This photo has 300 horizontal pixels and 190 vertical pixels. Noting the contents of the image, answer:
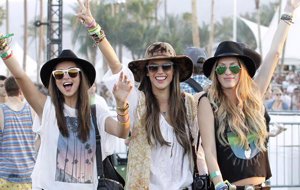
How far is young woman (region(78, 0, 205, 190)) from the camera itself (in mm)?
6246

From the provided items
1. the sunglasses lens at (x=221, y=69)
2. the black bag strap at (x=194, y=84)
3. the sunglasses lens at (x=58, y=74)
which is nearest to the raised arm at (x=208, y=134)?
the sunglasses lens at (x=221, y=69)

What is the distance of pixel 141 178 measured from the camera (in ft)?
20.5

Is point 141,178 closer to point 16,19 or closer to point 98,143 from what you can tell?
point 98,143

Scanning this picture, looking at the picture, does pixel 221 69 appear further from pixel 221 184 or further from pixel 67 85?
pixel 67 85

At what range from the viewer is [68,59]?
21.6 ft

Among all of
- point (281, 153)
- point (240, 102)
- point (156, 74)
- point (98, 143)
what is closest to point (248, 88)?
point (240, 102)

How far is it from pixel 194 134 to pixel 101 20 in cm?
7230

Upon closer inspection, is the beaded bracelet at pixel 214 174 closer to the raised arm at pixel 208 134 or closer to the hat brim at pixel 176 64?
the raised arm at pixel 208 134

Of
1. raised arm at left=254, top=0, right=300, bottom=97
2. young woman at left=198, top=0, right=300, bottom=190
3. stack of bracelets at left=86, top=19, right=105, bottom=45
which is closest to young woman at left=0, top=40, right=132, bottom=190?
stack of bracelets at left=86, top=19, right=105, bottom=45

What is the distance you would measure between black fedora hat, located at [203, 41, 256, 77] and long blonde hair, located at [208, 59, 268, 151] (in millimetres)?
42

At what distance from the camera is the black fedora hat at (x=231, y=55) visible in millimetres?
6466

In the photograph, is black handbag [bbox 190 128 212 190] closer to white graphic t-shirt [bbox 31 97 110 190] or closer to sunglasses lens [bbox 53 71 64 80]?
white graphic t-shirt [bbox 31 97 110 190]

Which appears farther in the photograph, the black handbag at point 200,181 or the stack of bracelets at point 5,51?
the stack of bracelets at point 5,51

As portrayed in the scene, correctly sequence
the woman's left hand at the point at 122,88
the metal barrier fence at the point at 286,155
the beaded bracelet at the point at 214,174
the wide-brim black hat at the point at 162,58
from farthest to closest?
the metal barrier fence at the point at 286,155
the wide-brim black hat at the point at 162,58
the beaded bracelet at the point at 214,174
the woman's left hand at the point at 122,88
